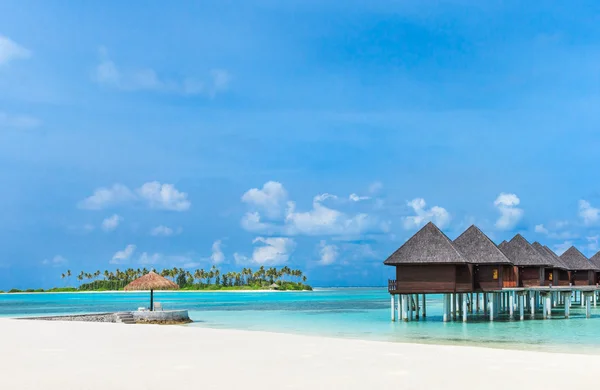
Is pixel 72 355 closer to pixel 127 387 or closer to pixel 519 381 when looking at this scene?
pixel 127 387

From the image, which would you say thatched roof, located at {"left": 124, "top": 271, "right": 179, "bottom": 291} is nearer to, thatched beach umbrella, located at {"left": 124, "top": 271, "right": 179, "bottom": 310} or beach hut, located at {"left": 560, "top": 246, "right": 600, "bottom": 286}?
thatched beach umbrella, located at {"left": 124, "top": 271, "right": 179, "bottom": 310}

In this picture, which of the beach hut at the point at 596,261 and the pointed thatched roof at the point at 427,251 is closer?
the pointed thatched roof at the point at 427,251

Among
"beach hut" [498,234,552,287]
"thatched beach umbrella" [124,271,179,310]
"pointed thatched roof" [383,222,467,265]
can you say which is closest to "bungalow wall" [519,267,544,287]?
"beach hut" [498,234,552,287]

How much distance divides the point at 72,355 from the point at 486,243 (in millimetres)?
24195

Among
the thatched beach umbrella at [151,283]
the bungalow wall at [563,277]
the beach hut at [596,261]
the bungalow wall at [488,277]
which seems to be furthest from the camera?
the beach hut at [596,261]

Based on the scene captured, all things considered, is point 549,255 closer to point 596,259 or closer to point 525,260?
point 525,260

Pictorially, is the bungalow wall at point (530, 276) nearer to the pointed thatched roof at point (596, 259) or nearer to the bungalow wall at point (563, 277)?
the bungalow wall at point (563, 277)

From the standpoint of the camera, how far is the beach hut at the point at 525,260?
126 ft

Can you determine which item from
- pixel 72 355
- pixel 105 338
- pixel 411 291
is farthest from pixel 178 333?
pixel 411 291

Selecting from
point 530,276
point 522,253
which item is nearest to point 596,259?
point 530,276

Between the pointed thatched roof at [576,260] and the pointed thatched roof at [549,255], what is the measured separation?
2.43 metres

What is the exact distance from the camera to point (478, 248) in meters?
34.2

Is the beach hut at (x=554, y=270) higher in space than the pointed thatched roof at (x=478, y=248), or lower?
lower

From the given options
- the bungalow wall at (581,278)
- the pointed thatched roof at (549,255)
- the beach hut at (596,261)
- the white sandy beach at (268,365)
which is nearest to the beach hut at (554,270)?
the pointed thatched roof at (549,255)
